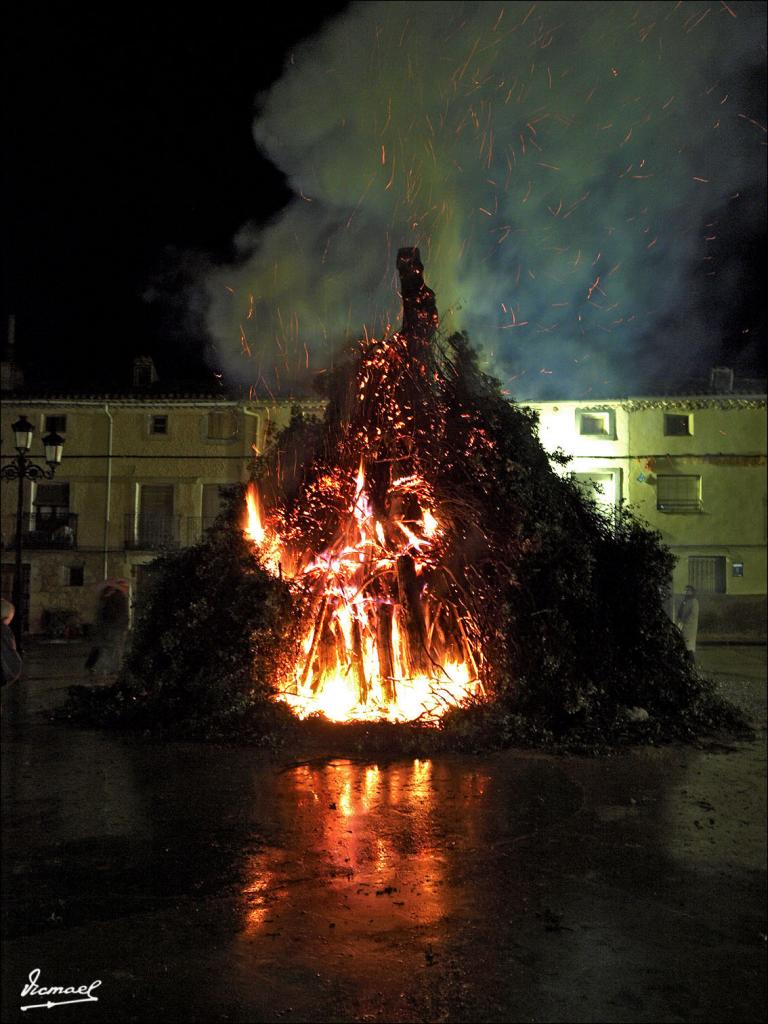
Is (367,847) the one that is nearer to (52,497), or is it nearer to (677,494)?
(677,494)

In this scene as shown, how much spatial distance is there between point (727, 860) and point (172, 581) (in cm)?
734

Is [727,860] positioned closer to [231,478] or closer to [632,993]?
[632,993]

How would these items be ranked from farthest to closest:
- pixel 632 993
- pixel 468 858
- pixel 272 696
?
pixel 272 696, pixel 468 858, pixel 632 993

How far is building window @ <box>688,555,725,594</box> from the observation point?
31.0 metres

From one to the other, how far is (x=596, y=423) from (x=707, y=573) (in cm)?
637

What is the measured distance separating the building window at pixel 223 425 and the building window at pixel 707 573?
16.4m

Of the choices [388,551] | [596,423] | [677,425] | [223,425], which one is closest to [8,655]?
[388,551]

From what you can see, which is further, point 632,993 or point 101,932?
point 101,932

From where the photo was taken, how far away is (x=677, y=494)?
31.3m

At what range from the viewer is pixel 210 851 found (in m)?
5.64

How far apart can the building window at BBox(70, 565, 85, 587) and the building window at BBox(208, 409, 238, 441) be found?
21.3ft

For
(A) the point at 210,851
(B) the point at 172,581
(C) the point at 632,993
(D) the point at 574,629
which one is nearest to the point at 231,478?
(B) the point at 172,581

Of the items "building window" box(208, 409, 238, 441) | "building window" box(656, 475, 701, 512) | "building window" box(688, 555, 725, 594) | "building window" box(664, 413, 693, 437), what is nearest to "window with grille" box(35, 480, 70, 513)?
"building window" box(208, 409, 238, 441)

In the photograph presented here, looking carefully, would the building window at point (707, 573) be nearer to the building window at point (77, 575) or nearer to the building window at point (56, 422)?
the building window at point (77, 575)
